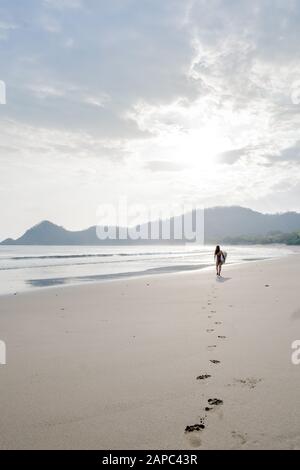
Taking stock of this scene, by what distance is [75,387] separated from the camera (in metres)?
4.71

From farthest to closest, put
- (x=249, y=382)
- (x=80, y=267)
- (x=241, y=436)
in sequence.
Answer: (x=80, y=267)
(x=249, y=382)
(x=241, y=436)

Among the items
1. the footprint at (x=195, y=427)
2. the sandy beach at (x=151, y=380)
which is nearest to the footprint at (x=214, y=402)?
the sandy beach at (x=151, y=380)

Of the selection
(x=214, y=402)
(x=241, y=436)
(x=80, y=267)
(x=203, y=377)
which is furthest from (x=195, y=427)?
(x=80, y=267)

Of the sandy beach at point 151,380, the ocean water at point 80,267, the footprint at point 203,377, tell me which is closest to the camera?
the sandy beach at point 151,380

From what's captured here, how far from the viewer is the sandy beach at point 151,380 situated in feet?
11.6

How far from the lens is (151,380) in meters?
4.91

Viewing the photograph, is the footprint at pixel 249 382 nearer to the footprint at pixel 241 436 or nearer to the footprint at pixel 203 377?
the footprint at pixel 203 377

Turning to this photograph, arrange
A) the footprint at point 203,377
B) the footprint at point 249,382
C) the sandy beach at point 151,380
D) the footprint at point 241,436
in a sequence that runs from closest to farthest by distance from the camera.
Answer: the footprint at point 241,436
the sandy beach at point 151,380
the footprint at point 249,382
the footprint at point 203,377

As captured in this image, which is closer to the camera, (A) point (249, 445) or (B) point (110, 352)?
(A) point (249, 445)

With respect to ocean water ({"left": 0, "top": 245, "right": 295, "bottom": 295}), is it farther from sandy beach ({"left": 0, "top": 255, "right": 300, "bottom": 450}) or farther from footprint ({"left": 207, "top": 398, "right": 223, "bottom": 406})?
footprint ({"left": 207, "top": 398, "right": 223, "bottom": 406})

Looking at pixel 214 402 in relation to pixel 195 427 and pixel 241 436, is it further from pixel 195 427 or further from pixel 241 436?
pixel 241 436
